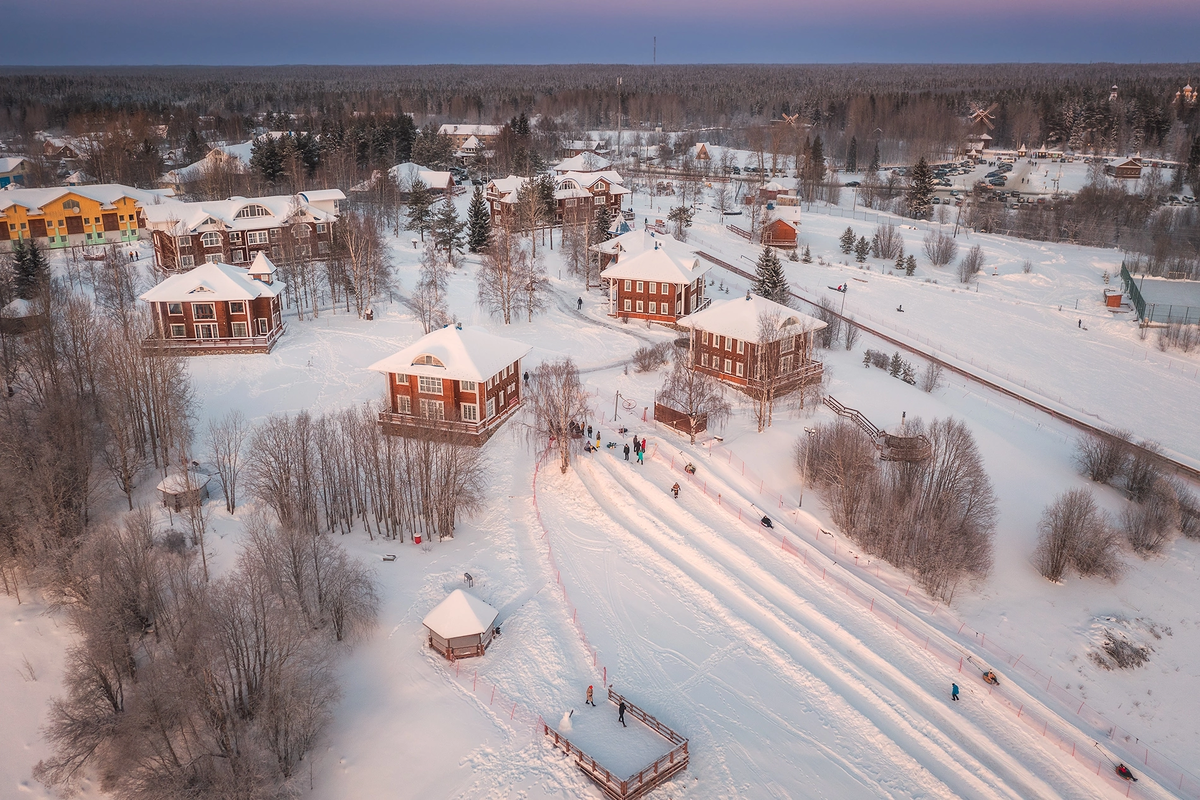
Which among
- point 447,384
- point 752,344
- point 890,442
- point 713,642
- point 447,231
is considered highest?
point 447,231

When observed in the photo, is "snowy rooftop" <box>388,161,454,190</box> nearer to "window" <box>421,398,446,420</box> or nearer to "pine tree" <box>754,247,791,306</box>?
"pine tree" <box>754,247,791,306</box>

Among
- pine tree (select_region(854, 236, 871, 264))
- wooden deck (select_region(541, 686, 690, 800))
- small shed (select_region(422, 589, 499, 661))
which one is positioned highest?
pine tree (select_region(854, 236, 871, 264))

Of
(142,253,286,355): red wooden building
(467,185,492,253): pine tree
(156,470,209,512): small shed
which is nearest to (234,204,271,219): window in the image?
(467,185,492,253): pine tree

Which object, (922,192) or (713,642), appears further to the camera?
(922,192)

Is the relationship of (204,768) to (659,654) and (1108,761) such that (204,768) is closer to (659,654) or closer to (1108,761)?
(659,654)

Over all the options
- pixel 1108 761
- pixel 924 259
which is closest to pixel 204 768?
pixel 1108 761

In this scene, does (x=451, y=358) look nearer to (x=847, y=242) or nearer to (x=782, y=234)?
(x=782, y=234)

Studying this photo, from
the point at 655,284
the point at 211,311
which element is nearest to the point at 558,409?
the point at 655,284
